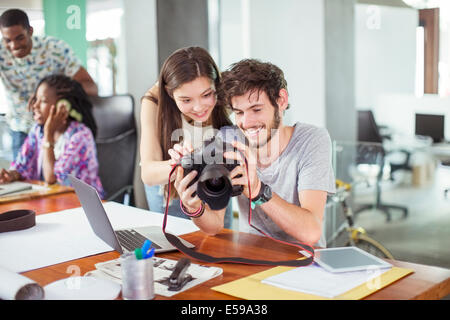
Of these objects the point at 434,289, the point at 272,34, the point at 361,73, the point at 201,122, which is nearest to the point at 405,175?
the point at 361,73

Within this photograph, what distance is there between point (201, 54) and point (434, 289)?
111 centimetres

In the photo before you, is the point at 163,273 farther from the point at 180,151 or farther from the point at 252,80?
the point at 252,80

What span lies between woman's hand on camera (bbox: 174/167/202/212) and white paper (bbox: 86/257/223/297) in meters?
0.17

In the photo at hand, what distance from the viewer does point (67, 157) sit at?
2508mm

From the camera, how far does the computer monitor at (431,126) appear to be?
3672 millimetres

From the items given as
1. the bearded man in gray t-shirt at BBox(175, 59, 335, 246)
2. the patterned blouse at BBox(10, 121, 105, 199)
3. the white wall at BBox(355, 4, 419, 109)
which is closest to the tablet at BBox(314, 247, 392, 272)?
the bearded man in gray t-shirt at BBox(175, 59, 335, 246)

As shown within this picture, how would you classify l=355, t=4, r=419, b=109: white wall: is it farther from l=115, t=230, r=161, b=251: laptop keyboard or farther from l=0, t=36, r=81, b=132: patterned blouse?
l=115, t=230, r=161, b=251: laptop keyboard

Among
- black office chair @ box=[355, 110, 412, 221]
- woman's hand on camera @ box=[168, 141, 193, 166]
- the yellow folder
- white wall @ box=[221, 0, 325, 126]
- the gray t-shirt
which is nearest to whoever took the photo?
the yellow folder

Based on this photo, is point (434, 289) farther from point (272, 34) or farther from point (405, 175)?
point (405, 175)

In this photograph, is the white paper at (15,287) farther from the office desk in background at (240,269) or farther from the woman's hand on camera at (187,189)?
the woman's hand on camera at (187,189)

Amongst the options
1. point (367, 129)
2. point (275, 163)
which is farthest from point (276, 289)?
point (367, 129)

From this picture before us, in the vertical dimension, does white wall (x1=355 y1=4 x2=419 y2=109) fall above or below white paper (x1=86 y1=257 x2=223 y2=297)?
above

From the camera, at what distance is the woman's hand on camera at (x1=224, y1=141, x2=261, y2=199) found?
1.28 meters
